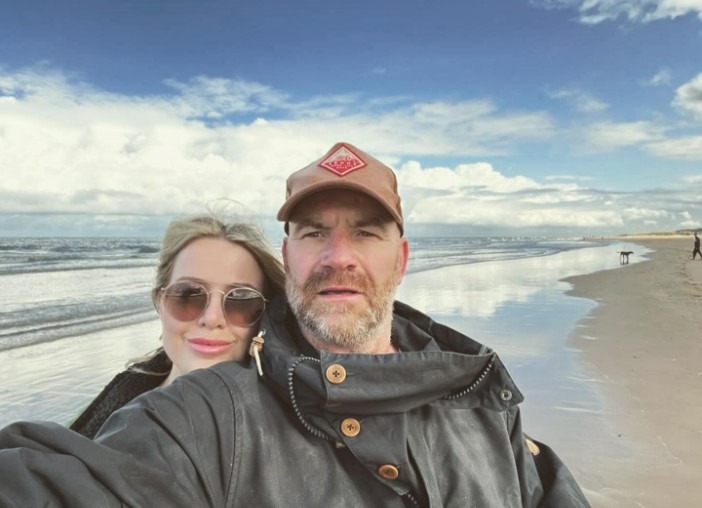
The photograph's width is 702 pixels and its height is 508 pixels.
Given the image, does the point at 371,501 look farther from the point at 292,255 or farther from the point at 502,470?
the point at 292,255

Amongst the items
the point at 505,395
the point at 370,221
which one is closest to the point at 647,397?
the point at 505,395

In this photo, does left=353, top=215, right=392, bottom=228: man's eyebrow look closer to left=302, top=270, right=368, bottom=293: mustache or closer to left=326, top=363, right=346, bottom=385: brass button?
left=302, top=270, right=368, bottom=293: mustache

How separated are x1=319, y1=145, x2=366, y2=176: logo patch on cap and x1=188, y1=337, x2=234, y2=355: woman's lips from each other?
1.08 m

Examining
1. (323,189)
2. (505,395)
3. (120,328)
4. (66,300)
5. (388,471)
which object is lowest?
(120,328)

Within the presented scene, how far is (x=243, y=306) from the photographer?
285 centimetres

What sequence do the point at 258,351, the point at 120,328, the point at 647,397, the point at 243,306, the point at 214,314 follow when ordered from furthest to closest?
the point at 120,328 < the point at 647,397 < the point at 243,306 < the point at 214,314 < the point at 258,351

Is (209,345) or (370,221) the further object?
(209,345)

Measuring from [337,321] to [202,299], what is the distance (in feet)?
2.99

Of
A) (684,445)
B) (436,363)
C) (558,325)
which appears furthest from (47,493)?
(558,325)

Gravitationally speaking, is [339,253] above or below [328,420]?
above

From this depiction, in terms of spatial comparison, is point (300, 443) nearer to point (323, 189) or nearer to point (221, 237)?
point (323, 189)

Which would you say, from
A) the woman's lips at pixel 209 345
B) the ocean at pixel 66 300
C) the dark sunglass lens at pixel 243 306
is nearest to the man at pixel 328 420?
the dark sunglass lens at pixel 243 306

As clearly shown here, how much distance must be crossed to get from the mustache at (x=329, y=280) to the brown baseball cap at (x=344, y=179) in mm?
304

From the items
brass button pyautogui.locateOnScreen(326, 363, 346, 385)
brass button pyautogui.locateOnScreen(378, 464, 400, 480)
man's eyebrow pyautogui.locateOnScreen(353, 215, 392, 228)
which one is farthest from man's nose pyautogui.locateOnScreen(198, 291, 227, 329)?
brass button pyautogui.locateOnScreen(378, 464, 400, 480)
